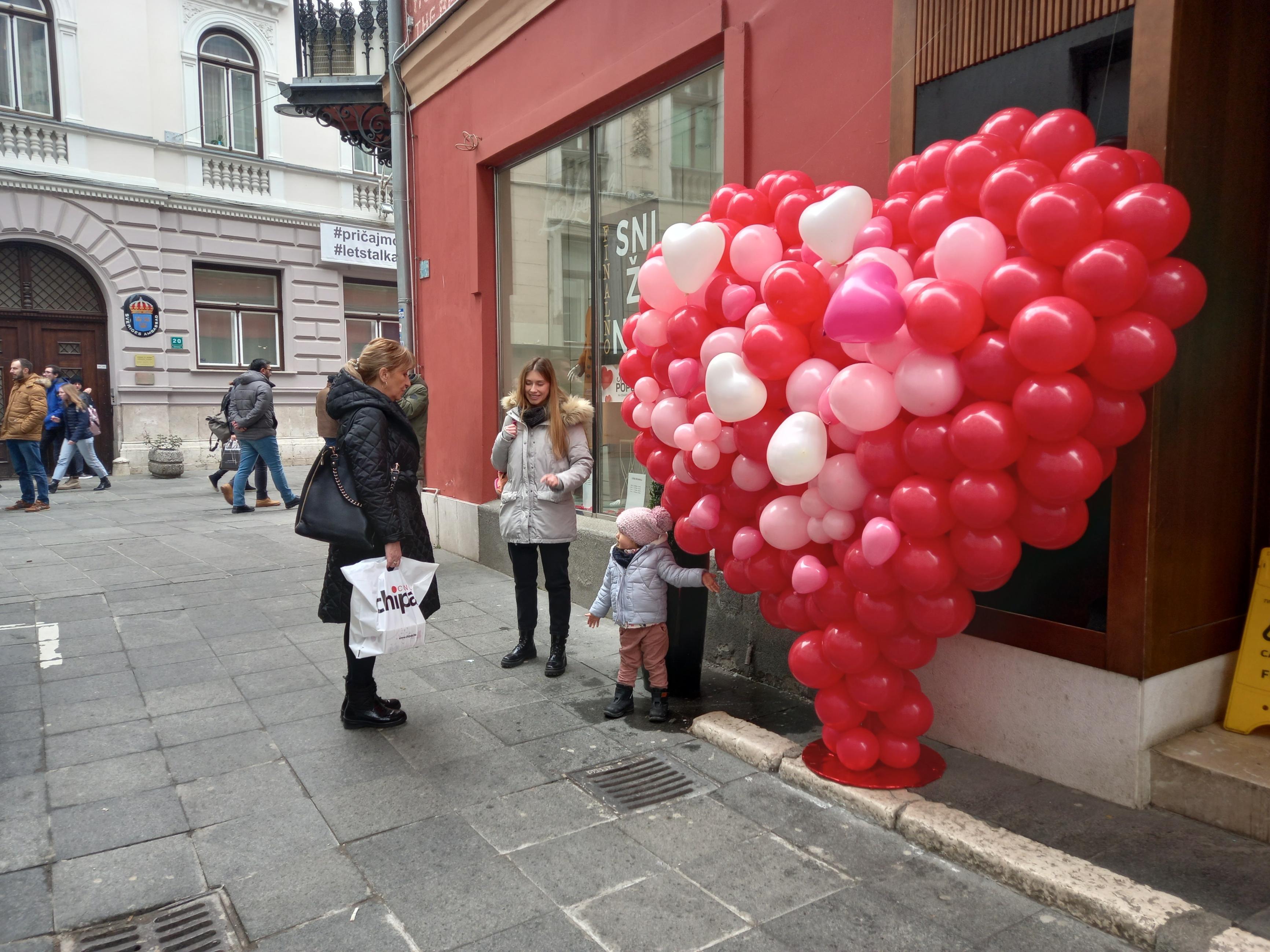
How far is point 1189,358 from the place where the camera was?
3166 mm

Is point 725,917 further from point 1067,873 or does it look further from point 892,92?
point 892,92

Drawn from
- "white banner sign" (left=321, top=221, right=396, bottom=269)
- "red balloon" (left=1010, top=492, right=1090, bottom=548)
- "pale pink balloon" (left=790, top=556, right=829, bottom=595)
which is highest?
"white banner sign" (left=321, top=221, right=396, bottom=269)

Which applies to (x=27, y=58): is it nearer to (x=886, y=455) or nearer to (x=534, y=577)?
(x=534, y=577)

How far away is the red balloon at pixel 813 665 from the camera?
3.44 metres

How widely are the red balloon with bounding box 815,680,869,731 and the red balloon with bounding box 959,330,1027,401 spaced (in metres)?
1.33

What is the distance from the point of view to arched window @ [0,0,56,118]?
1507cm

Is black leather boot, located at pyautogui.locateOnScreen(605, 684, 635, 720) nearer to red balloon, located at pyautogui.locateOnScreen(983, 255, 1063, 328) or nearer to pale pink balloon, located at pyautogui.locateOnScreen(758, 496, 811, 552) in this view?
pale pink balloon, located at pyautogui.locateOnScreen(758, 496, 811, 552)

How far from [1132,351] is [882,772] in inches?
74.2

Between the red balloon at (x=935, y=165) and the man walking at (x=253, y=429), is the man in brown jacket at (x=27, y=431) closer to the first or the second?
the man walking at (x=253, y=429)

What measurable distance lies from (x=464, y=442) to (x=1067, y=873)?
21.7ft

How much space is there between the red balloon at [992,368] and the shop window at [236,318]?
17152 mm

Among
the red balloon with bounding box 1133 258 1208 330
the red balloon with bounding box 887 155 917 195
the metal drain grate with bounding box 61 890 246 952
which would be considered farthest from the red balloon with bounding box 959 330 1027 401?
the metal drain grate with bounding box 61 890 246 952

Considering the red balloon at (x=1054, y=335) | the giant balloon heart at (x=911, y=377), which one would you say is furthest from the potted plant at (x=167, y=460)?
the red balloon at (x=1054, y=335)

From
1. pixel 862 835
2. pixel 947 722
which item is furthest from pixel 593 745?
pixel 947 722
